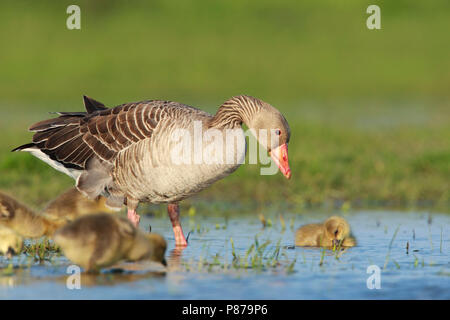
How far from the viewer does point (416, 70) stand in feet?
96.5

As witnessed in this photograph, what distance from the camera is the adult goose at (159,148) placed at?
793cm

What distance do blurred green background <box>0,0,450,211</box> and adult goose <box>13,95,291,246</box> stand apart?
18.0 ft

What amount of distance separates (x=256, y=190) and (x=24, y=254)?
4.81 meters

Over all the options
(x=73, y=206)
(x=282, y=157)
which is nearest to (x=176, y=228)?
(x=73, y=206)

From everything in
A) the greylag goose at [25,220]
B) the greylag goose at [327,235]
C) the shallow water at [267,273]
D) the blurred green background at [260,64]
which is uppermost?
the blurred green background at [260,64]

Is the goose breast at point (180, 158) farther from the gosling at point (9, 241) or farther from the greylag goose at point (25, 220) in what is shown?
the gosling at point (9, 241)

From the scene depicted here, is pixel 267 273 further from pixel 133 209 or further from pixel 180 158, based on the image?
pixel 133 209

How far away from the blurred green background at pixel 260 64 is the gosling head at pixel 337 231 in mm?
5245

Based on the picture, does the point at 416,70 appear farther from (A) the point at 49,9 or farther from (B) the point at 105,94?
(A) the point at 49,9

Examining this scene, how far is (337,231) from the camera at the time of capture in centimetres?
857

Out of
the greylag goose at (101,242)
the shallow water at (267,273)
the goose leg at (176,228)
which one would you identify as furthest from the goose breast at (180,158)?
the greylag goose at (101,242)

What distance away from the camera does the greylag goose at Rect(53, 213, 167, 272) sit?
6895 mm
